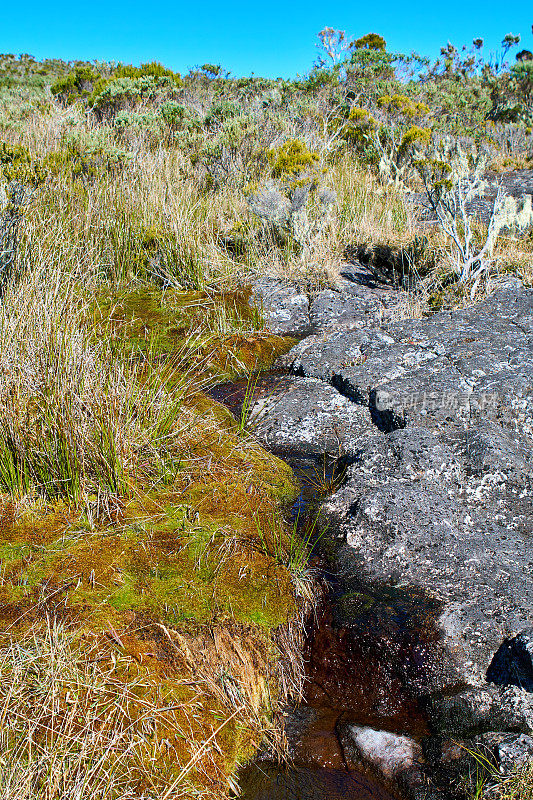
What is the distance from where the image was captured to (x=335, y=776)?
212 centimetres

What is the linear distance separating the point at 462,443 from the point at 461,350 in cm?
102

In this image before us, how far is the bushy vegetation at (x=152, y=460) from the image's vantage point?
6.59 ft

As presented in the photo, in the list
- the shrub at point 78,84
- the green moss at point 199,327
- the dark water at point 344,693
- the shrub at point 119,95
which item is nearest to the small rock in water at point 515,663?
the dark water at point 344,693

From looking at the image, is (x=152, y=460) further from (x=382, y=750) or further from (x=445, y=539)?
(x=382, y=750)

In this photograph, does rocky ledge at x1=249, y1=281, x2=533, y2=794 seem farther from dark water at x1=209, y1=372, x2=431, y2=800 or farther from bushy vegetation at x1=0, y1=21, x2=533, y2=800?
bushy vegetation at x1=0, y1=21, x2=533, y2=800

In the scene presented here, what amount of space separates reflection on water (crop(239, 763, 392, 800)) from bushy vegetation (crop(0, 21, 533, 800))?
0.09 m

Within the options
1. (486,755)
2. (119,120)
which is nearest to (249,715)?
(486,755)

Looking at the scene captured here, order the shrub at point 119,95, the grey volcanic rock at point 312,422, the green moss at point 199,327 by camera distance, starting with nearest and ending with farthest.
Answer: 1. the grey volcanic rock at point 312,422
2. the green moss at point 199,327
3. the shrub at point 119,95

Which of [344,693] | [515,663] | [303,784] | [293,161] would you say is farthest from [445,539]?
[293,161]

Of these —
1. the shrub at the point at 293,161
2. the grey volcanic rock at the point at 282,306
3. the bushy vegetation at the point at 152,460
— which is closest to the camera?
the bushy vegetation at the point at 152,460

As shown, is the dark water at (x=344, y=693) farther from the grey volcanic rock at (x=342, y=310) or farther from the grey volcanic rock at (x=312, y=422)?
the grey volcanic rock at (x=342, y=310)

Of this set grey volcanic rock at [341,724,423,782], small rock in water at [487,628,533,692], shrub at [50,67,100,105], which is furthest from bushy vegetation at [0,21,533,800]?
shrub at [50,67,100,105]

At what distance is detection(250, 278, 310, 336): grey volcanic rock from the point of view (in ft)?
18.0

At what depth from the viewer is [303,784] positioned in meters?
2.08
